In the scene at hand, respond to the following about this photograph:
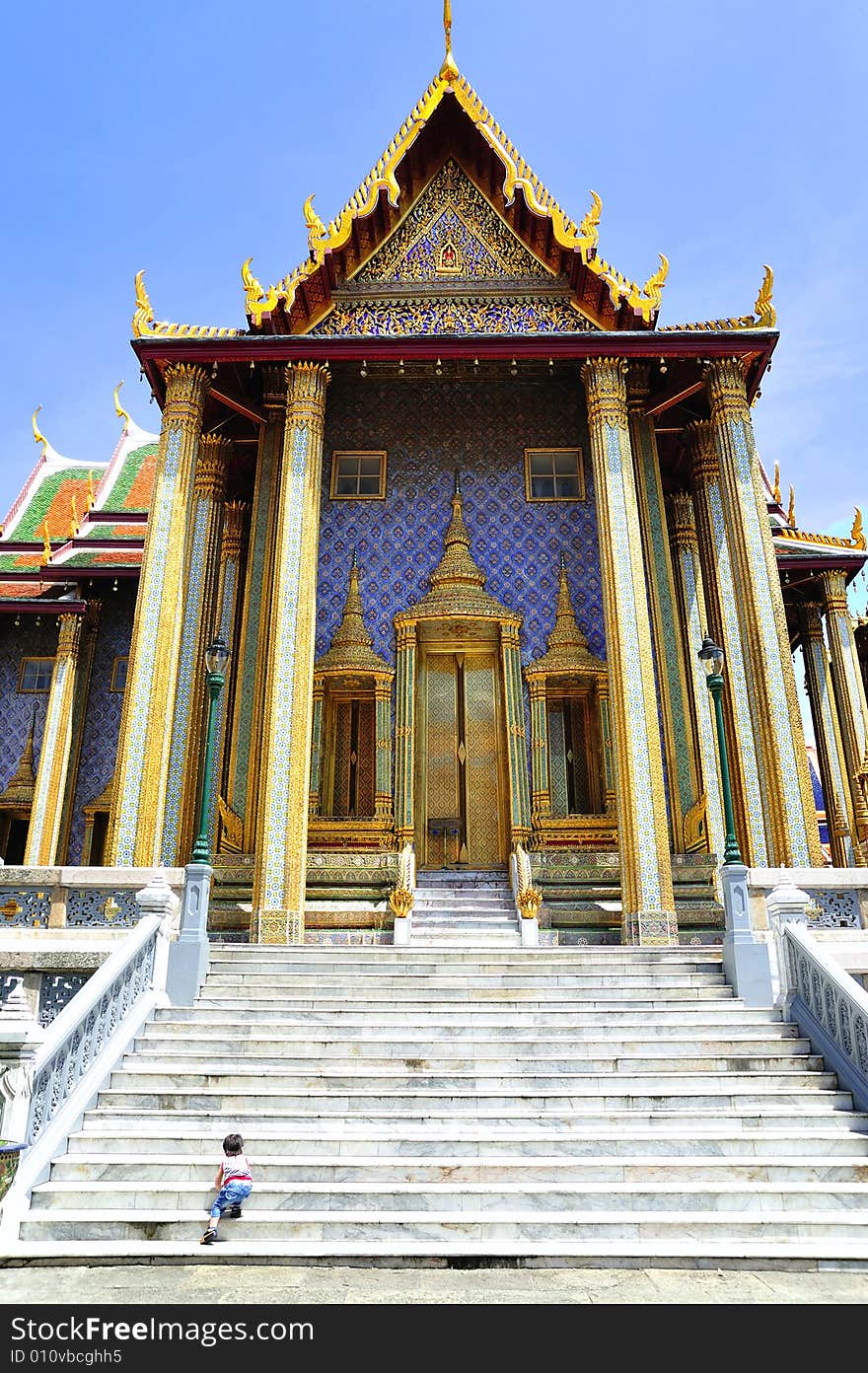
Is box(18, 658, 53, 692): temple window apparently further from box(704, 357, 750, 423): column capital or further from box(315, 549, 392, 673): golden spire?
box(704, 357, 750, 423): column capital

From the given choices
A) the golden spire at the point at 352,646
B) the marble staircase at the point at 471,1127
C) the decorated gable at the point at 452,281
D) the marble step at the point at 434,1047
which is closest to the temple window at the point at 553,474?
the decorated gable at the point at 452,281

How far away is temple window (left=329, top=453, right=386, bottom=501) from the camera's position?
13.7 metres

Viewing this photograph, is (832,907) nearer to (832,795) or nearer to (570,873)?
(570,873)

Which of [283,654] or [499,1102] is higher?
[283,654]

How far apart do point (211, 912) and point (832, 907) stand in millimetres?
6501

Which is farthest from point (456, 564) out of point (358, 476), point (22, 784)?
point (22, 784)

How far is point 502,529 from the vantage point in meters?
13.5

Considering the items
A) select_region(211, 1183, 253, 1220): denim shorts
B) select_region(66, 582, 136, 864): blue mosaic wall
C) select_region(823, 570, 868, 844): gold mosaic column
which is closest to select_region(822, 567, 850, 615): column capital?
select_region(823, 570, 868, 844): gold mosaic column

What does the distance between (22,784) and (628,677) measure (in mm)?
11213

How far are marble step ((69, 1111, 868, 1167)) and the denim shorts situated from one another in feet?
2.39

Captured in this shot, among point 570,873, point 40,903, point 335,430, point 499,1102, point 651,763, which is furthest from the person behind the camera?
point 335,430

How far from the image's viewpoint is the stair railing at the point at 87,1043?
5.44 metres

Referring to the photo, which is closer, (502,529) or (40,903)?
(40,903)

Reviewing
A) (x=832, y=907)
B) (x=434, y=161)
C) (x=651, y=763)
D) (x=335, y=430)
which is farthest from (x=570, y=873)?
(x=434, y=161)
